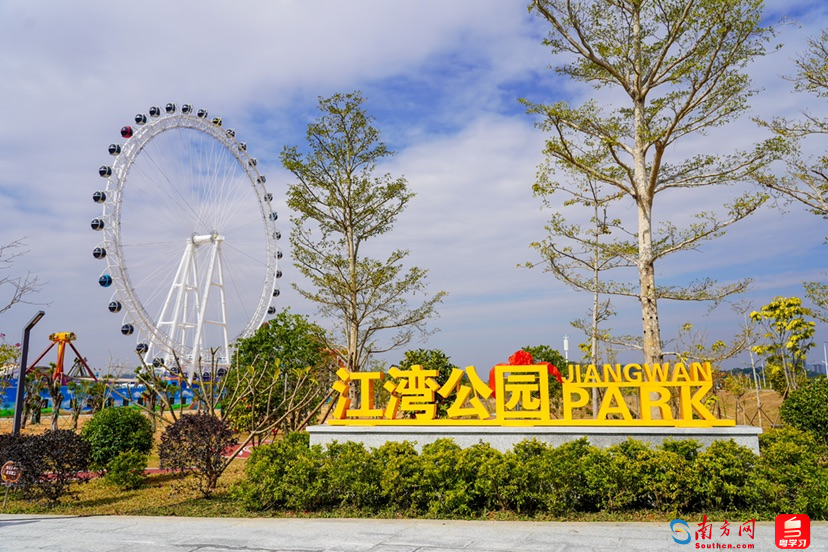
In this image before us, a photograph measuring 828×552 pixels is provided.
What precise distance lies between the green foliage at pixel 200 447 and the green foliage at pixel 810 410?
9.71 m

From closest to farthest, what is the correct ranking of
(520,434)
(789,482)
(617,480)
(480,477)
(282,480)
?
1. (789,482)
2. (617,480)
3. (480,477)
4. (282,480)
5. (520,434)

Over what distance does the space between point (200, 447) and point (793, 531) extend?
24.8 feet

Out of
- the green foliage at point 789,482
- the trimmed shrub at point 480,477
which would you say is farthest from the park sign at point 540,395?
the trimmed shrub at point 480,477

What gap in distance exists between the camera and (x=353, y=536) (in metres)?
6.50

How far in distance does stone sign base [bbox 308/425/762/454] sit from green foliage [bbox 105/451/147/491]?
3.52 meters

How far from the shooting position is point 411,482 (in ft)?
25.5

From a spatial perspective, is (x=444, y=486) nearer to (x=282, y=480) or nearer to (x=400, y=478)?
(x=400, y=478)

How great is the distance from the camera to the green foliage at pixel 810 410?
10.8 m

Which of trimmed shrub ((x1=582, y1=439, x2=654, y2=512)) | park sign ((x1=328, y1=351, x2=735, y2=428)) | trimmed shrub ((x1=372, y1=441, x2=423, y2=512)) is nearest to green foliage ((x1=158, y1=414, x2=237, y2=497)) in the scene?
park sign ((x1=328, y1=351, x2=735, y2=428))

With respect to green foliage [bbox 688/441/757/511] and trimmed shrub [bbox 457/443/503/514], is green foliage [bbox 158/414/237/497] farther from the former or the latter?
green foliage [bbox 688/441/757/511]

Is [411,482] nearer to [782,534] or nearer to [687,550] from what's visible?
[687,550]

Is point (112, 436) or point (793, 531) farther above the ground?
point (112, 436)

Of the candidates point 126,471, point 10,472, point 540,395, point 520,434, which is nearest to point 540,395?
point 540,395

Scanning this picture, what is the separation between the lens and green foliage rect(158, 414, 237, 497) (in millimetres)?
9164
